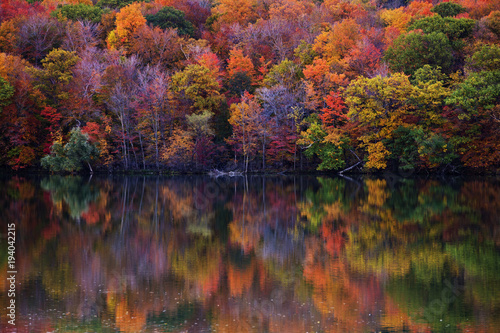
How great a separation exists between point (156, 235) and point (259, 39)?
4683 cm

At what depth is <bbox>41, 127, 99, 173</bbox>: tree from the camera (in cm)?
4722

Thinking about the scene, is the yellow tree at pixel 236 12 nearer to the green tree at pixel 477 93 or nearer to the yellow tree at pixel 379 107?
the yellow tree at pixel 379 107

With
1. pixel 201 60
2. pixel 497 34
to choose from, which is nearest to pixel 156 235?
pixel 201 60

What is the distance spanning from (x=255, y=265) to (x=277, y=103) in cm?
3642

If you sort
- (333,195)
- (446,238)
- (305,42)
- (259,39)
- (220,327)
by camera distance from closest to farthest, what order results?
1. (220,327)
2. (446,238)
3. (333,195)
4. (305,42)
5. (259,39)

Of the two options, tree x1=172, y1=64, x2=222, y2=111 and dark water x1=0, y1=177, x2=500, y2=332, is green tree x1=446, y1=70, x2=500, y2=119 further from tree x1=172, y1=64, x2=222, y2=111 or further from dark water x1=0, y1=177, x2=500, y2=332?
tree x1=172, y1=64, x2=222, y2=111

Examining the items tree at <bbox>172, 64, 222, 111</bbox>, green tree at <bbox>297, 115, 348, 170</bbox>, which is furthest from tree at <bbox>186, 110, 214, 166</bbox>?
green tree at <bbox>297, 115, 348, 170</bbox>

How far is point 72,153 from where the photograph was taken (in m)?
47.6

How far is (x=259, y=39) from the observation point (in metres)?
62.1

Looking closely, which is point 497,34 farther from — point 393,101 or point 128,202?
point 128,202

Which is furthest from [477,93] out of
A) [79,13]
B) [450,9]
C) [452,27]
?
[79,13]

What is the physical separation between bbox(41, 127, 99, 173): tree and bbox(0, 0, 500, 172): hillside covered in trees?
0.11 metres

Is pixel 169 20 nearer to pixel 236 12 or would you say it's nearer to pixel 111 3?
pixel 236 12

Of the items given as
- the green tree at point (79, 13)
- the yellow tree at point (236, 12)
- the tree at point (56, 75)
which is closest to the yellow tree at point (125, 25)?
the green tree at point (79, 13)
